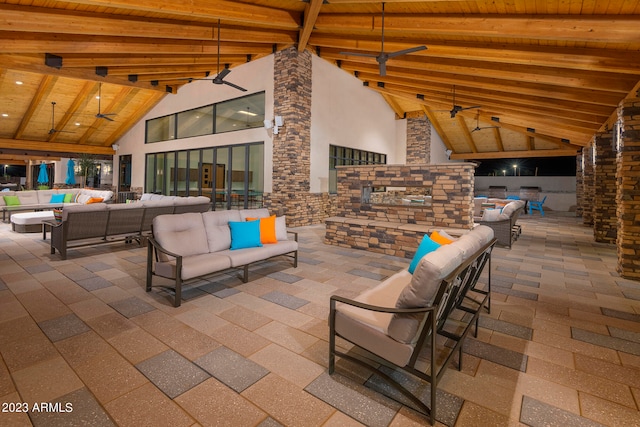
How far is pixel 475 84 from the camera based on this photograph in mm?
6168

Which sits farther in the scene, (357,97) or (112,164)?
(112,164)

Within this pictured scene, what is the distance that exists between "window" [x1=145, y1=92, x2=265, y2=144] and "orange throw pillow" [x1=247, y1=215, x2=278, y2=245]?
5.58 meters

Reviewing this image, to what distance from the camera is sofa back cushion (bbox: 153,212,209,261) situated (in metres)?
3.43

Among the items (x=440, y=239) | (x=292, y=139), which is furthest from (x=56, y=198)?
(x=440, y=239)

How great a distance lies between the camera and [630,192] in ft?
14.5

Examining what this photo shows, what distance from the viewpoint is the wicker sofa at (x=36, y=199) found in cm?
872

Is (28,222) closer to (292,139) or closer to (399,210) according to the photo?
(292,139)

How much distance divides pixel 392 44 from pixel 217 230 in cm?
466

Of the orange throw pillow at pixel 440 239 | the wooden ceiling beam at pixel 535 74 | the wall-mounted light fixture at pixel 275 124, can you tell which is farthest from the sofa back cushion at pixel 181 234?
the wall-mounted light fixture at pixel 275 124

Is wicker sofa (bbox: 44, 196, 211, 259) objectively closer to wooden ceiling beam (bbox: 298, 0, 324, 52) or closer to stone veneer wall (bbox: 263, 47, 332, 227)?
stone veneer wall (bbox: 263, 47, 332, 227)

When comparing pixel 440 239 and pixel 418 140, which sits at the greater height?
pixel 418 140

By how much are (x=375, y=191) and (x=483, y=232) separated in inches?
164

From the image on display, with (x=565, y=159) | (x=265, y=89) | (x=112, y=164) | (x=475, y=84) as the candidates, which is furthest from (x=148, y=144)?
(x=565, y=159)

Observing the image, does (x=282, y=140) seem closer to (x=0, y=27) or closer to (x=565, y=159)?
(x=0, y=27)
